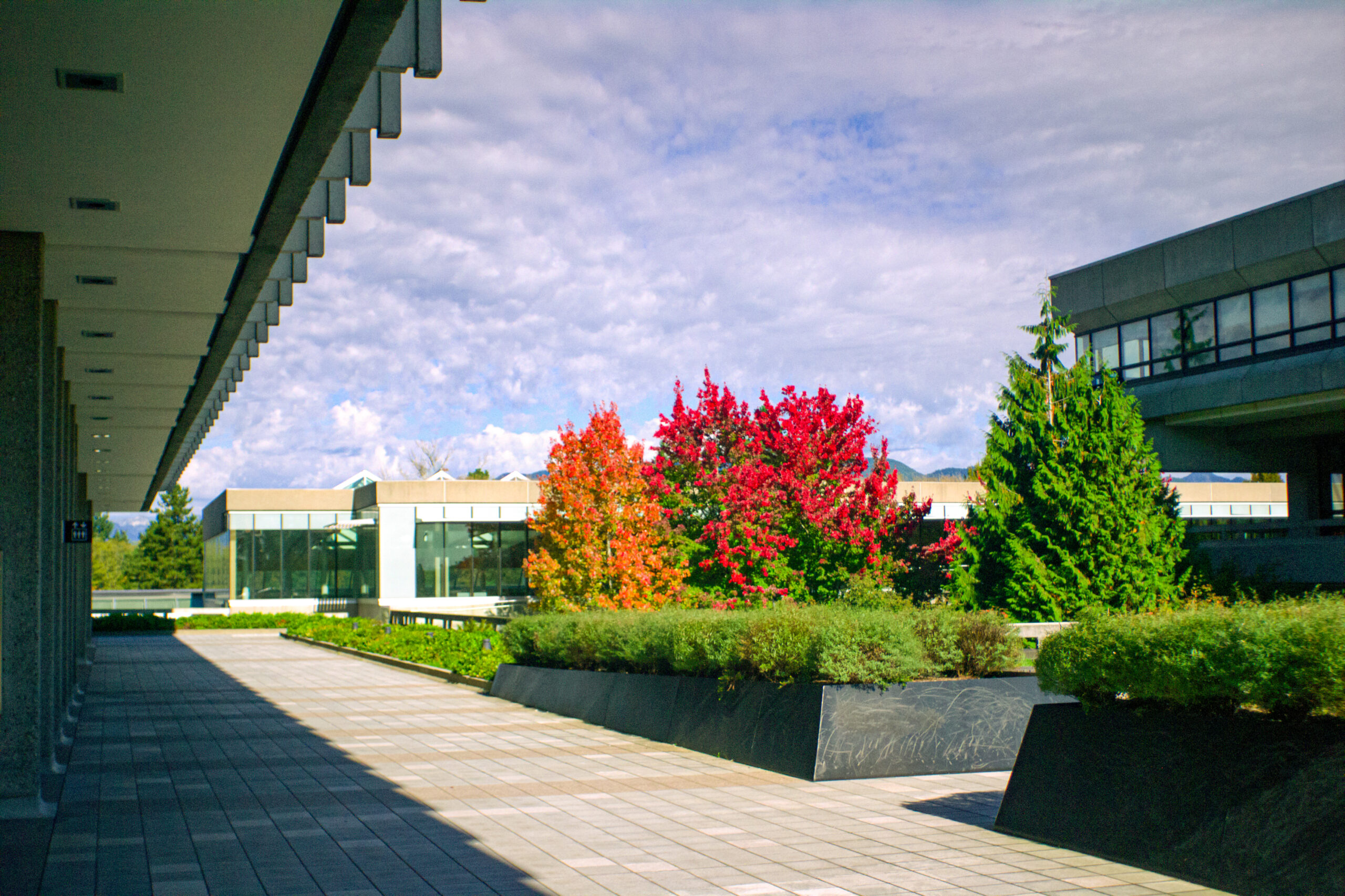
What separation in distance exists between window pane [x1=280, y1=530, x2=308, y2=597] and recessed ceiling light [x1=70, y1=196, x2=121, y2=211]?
42.9 meters

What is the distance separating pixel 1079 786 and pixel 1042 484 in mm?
16665

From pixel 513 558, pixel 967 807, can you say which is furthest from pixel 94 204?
pixel 513 558

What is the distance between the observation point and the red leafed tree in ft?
74.6

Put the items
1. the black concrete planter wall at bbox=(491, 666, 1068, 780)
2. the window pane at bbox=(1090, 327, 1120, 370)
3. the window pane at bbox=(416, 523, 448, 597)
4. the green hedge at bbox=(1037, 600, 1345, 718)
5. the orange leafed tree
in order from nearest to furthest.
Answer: the green hedge at bbox=(1037, 600, 1345, 718)
the black concrete planter wall at bbox=(491, 666, 1068, 780)
the orange leafed tree
the window pane at bbox=(1090, 327, 1120, 370)
the window pane at bbox=(416, 523, 448, 597)

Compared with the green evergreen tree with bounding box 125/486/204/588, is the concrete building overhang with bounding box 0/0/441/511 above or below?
above

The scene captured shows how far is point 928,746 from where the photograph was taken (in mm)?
→ 9844

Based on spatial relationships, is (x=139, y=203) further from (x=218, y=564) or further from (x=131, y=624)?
(x=218, y=564)

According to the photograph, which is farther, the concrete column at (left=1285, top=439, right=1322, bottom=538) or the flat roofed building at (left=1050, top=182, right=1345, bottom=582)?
the concrete column at (left=1285, top=439, right=1322, bottom=538)

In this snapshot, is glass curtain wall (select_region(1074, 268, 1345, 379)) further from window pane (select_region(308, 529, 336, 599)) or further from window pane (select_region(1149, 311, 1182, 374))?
window pane (select_region(308, 529, 336, 599))

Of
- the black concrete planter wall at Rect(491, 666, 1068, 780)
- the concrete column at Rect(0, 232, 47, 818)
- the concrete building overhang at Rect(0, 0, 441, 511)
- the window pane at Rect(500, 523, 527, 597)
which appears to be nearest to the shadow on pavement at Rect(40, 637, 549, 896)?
the concrete column at Rect(0, 232, 47, 818)

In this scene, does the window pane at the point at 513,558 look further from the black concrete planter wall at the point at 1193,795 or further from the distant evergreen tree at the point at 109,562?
the distant evergreen tree at the point at 109,562

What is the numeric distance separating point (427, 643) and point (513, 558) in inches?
712

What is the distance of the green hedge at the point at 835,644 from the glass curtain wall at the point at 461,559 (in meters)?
29.3

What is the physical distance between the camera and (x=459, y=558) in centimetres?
4112
